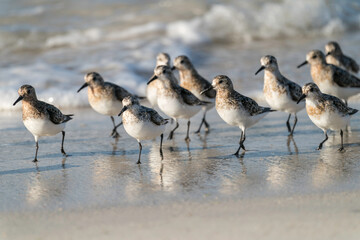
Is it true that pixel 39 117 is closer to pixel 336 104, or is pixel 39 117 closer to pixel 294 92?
pixel 294 92

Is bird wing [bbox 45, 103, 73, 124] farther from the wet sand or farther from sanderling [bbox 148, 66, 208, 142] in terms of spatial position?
sanderling [bbox 148, 66, 208, 142]

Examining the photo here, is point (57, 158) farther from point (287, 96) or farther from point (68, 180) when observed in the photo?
point (287, 96)

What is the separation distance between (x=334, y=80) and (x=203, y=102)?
8.32 feet

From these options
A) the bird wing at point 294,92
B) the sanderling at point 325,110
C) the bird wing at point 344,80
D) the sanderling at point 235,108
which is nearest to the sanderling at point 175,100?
the sanderling at point 235,108

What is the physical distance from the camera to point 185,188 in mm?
5641

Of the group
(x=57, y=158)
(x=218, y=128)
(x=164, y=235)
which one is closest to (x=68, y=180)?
(x=57, y=158)

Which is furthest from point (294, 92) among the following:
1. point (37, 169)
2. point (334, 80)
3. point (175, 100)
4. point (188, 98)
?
point (37, 169)

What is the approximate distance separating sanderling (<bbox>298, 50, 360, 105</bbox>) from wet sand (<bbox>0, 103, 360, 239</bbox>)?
1.02 m

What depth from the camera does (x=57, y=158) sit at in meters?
7.34

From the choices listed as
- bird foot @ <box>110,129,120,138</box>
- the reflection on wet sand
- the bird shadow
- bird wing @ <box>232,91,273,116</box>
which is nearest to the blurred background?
bird foot @ <box>110,129,120,138</box>

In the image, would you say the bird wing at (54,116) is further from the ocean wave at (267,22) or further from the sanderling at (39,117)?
the ocean wave at (267,22)

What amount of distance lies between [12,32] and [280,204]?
1407cm

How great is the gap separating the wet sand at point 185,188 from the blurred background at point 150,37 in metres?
4.04

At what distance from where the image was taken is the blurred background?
A: 13.1m
